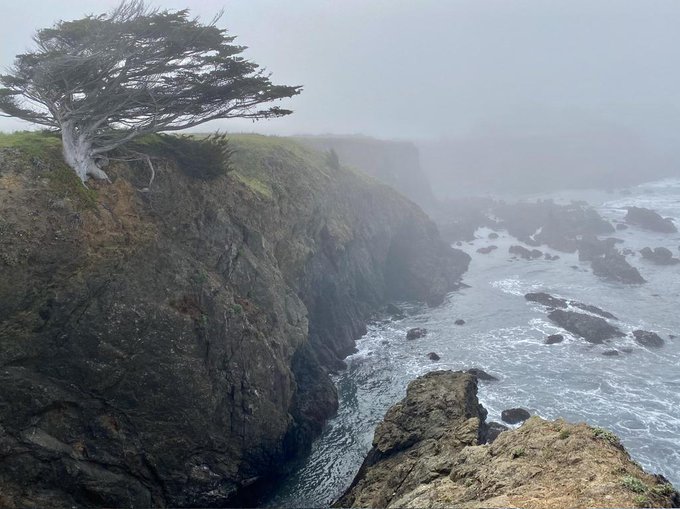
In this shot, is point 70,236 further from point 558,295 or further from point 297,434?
point 558,295

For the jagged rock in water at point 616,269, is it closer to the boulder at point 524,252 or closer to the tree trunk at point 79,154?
the boulder at point 524,252

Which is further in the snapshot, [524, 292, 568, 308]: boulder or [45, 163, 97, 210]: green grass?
[524, 292, 568, 308]: boulder

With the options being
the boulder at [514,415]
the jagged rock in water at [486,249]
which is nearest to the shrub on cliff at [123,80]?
the boulder at [514,415]

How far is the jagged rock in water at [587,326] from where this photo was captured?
4562cm

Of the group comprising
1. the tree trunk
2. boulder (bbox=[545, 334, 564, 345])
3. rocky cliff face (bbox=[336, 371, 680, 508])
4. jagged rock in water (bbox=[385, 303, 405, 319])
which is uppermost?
the tree trunk

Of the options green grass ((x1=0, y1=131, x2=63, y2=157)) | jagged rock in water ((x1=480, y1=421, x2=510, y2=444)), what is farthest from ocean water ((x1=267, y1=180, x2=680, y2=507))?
green grass ((x1=0, y1=131, x2=63, y2=157))

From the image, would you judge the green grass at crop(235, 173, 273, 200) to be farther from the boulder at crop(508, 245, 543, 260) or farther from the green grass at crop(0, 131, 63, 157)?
the boulder at crop(508, 245, 543, 260)

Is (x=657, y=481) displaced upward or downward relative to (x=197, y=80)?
downward

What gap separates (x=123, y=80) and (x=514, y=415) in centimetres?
3319

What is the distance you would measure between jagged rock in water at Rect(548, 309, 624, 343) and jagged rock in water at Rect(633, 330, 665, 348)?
1548 millimetres

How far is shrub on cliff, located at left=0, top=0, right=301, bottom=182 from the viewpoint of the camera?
23.0m

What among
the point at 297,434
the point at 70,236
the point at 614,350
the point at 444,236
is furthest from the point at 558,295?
the point at 70,236

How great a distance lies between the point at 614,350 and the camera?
42.9 metres

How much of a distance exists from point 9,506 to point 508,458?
1918 cm
